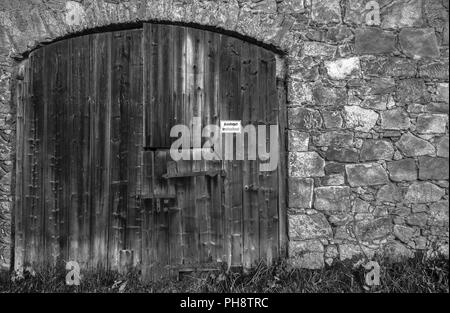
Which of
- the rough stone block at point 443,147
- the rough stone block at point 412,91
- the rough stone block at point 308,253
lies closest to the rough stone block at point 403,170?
the rough stone block at point 443,147

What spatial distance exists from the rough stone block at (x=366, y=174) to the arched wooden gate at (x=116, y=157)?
121 centimetres

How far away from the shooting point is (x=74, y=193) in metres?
3.94

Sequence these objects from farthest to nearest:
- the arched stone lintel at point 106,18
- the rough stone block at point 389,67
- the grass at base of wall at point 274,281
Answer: the rough stone block at point 389,67, the arched stone lintel at point 106,18, the grass at base of wall at point 274,281

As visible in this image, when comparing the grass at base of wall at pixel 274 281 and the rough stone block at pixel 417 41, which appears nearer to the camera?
the grass at base of wall at pixel 274 281

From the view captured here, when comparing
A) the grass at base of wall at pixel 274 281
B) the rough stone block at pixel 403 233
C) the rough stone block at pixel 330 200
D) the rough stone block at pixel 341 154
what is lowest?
the grass at base of wall at pixel 274 281

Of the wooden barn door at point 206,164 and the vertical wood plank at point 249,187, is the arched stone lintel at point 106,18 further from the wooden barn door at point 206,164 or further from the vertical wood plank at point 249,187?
the vertical wood plank at point 249,187

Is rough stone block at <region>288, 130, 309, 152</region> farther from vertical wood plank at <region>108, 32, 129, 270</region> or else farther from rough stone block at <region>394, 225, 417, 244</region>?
vertical wood plank at <region>108, 32, 129, 270</region>

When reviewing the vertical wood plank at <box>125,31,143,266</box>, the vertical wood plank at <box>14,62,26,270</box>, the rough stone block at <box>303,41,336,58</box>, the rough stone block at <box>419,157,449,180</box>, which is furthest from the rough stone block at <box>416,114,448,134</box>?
the vertical wood plank at <box>14,62,26,270</box>

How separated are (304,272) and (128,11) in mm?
2984

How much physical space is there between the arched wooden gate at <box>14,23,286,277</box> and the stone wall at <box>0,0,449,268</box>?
17 centimetres

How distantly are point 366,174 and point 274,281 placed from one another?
1.35m

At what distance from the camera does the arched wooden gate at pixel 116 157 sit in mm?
3930

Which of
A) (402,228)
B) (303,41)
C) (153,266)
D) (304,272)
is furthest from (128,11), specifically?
(402,228)

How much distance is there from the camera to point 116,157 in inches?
155
